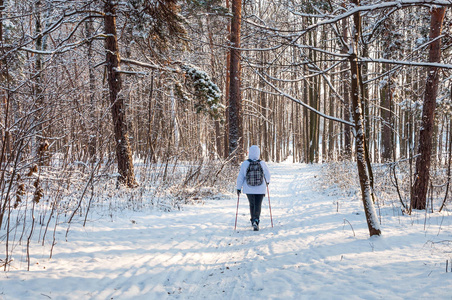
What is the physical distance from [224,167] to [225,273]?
292 inches

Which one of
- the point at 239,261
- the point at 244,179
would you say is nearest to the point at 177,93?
the point at 244,179

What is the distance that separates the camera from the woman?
6569 mm

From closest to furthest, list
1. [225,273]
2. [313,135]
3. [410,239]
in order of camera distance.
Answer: [225,273], [410,239], [313,135]

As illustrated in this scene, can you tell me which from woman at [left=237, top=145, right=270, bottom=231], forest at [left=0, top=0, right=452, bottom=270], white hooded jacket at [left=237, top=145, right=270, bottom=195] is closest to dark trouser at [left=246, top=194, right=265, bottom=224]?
woman at [left=237, top=145, right=270, bottom=231]

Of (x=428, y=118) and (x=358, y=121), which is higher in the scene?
(x=428, y=118)

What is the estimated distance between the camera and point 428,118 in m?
6.61

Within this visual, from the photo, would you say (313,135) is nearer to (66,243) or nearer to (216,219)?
(216,219)

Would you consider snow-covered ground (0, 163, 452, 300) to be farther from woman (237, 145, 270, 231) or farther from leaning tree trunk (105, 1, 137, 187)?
leaning tree trunk (105, 1, 137, 187)

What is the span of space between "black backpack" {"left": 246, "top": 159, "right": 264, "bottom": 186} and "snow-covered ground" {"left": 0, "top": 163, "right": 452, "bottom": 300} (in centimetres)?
110

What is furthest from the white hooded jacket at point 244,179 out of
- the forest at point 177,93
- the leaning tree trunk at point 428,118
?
the leaning tree trunk at point 428,118

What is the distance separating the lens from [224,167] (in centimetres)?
1137

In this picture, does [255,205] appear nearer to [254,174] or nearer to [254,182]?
[254,182]

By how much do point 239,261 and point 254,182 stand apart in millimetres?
2402

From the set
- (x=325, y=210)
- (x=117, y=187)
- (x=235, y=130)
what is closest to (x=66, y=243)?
(x=117, y=187)
